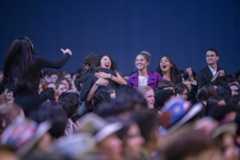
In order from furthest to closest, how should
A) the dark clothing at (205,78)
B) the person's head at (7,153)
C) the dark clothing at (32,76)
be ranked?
the dark clothing at (205,78)
the dark clothing at (32,76)
the person's head at (7,153)

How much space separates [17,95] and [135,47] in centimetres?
607

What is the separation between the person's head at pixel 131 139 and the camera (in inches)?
143

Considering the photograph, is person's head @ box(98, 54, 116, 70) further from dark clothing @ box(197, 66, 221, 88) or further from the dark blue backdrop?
the dark blue backdrop

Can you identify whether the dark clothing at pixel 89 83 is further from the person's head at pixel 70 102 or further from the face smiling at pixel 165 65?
the face smiling at pixel 165 65

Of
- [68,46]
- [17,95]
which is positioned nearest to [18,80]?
[17,95]

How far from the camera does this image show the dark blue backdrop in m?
11.6

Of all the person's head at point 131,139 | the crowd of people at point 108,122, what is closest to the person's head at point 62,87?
the crowd of people at point 108,122

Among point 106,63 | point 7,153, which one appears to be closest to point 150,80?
point 106,63

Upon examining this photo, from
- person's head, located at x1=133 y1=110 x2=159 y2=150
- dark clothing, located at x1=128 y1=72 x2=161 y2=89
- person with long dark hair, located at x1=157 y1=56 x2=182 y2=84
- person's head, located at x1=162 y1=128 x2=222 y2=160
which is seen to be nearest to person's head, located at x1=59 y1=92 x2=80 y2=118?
dark clothing, located at x1=128 y1=72 x2=161 y2=89

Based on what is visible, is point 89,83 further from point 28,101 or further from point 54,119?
point 54,119

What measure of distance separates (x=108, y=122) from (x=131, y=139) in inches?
6.4

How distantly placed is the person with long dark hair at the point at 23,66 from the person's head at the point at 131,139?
2.39 m

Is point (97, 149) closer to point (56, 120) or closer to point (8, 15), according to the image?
point (56, 120)

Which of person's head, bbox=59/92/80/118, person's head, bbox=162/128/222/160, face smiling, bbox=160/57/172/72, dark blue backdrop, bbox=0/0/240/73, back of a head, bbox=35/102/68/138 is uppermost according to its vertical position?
dark blue backdrop, bbox=0/0/240/73
